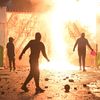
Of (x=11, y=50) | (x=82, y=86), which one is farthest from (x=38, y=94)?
(x=11, y=50)

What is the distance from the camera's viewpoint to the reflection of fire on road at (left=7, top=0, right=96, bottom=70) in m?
29.2

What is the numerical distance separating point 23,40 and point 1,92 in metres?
16.2

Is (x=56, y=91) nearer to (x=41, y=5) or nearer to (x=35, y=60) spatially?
(x=35, y=60)

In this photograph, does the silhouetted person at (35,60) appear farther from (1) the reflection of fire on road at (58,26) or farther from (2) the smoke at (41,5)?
(2) the smoke at (41,5)

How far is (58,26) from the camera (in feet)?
102

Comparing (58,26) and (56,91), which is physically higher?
(58,26)

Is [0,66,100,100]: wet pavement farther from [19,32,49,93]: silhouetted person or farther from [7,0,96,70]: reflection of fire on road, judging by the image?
[7,0,96,70]: reflection of fire on road

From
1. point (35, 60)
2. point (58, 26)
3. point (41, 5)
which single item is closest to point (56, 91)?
point (35, 60)

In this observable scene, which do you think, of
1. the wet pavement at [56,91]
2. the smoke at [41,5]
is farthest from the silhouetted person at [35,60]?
the smoke at [41,5]

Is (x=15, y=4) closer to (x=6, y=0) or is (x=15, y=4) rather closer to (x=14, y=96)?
(x=6, y=0)

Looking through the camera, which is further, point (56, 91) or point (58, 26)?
point (58, 26)

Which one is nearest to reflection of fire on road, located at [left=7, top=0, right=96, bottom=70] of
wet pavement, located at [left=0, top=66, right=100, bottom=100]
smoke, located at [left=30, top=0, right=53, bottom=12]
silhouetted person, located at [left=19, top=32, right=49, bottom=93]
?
smoke, located at [left=30, top=0, right=53, bottom=12]

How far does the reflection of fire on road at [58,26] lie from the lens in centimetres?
2920

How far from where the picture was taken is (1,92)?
1362 cm
